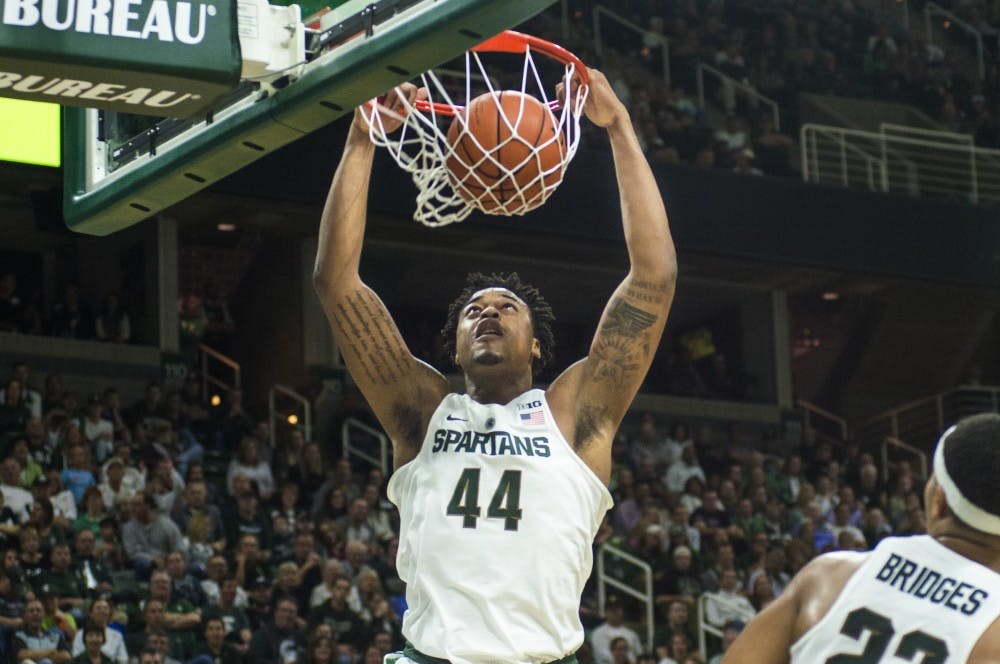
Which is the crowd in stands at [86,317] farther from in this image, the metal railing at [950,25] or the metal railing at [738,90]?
the metal railing at [950,25]

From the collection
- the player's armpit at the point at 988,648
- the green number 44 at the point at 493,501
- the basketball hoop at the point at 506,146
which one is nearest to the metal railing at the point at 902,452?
the basketball hoop at the point at 506,146

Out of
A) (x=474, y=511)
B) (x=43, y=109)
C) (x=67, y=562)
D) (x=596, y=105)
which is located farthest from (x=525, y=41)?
(x=67, y=562)

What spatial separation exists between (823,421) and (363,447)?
26.8 ft

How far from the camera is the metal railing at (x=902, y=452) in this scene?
2086 cm

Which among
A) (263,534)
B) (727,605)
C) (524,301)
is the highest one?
(524,301)

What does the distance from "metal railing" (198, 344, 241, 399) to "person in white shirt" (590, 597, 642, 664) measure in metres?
6.45

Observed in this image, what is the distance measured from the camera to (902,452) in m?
22.8

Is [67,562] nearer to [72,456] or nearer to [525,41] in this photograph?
[72,456]

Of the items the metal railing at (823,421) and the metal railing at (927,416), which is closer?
the metal railing at (927,416)

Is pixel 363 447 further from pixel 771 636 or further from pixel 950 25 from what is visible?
pixel 771 636

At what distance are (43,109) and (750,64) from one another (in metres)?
13.8

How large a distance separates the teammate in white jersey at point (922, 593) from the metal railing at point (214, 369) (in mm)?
15887

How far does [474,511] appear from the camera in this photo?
539 centimetres

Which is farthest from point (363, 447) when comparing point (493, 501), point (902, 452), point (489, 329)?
point (493, 501)
